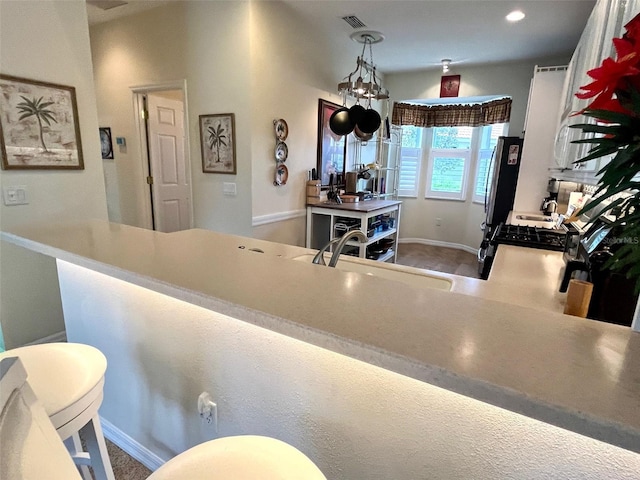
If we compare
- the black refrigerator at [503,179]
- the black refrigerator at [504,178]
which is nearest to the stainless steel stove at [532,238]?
the black refrigerator at [503,179]

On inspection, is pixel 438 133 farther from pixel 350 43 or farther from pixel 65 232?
pixel 65 232

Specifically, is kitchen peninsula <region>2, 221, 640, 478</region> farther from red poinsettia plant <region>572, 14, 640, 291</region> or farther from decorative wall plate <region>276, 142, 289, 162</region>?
decorative wall plate <region>276, 142, 289, 162</region>

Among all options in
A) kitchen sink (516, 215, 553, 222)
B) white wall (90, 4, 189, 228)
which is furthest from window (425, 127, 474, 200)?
white wall (90, 4, 189, 228)

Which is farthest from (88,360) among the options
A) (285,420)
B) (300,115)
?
(300,115)

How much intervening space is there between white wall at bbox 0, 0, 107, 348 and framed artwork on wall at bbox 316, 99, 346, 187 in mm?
2406

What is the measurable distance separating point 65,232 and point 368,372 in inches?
47.7

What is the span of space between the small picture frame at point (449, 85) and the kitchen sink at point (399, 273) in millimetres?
4404

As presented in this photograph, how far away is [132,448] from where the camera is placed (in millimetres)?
1545

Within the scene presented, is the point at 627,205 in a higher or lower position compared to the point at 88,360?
higher

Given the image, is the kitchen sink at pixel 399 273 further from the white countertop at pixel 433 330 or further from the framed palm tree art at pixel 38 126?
the framed palm tree art at pixel 38 126

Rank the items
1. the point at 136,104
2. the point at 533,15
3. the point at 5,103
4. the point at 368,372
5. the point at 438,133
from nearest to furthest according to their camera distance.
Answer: the point at 368,372 → the point at 5,103 → the point at 533,15 → the point at 136,104 → the point at 438,133

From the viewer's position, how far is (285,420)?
986mm

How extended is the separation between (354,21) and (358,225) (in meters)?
2.12

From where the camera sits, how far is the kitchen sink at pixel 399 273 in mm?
1480
